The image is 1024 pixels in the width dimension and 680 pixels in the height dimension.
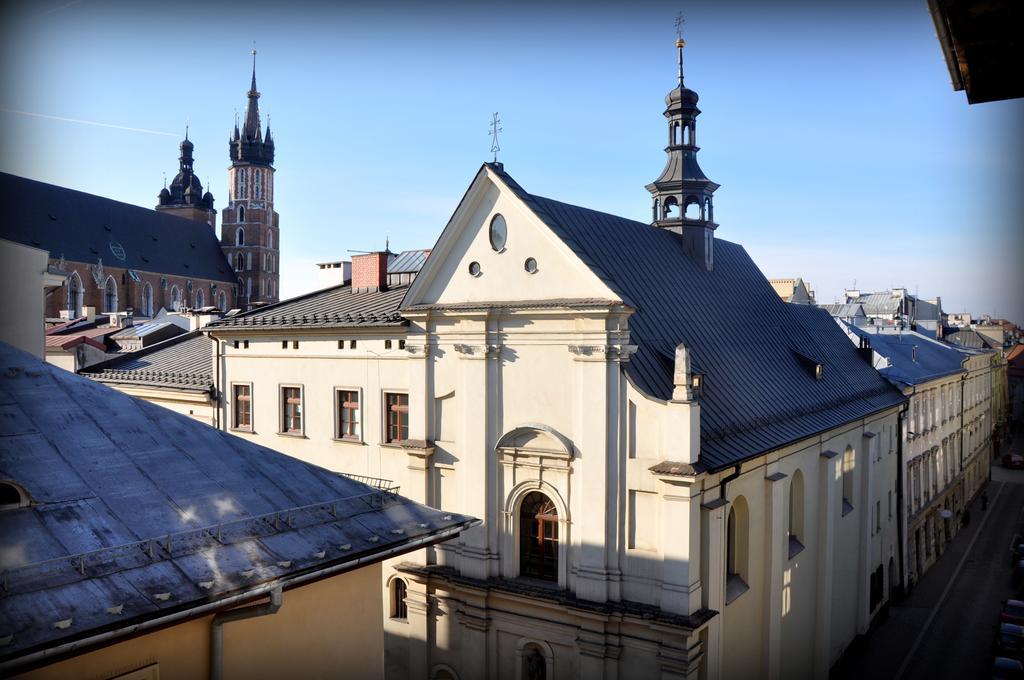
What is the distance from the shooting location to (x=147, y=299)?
9488cm

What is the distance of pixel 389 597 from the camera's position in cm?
2064

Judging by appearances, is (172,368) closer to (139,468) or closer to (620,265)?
(620,265)

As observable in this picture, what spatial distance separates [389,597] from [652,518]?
821 centimetres

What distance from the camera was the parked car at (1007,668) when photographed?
81.9 ft

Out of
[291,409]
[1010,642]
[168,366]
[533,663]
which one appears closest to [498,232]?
[291,409]

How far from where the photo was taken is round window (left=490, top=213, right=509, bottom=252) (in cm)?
1884

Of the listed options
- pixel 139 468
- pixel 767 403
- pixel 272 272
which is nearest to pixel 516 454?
pixel 767 403

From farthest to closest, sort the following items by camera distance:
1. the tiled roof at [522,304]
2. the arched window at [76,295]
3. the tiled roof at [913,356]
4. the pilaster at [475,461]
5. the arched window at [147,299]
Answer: the arched window at [147,299] → the arched window at [76,295] → the tiled roof at [913,356] → the pilaster at [475,461] → the tiled roof at [522,304]

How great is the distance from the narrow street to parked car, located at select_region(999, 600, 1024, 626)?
1104mm

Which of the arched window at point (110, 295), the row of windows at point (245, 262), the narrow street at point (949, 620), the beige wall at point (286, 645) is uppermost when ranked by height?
the row of windows at point (245, 262)

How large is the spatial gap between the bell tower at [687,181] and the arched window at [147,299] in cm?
8480

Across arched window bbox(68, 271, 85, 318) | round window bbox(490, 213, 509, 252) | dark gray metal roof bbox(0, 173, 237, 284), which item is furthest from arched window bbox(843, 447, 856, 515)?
arched window bbox(68, 271, 85, 318)

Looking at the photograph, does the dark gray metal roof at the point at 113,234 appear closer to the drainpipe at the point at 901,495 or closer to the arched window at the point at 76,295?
the arched window at the point at 76,295

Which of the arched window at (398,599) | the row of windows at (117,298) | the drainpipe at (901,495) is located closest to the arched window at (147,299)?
the row of windows at (117,298)
